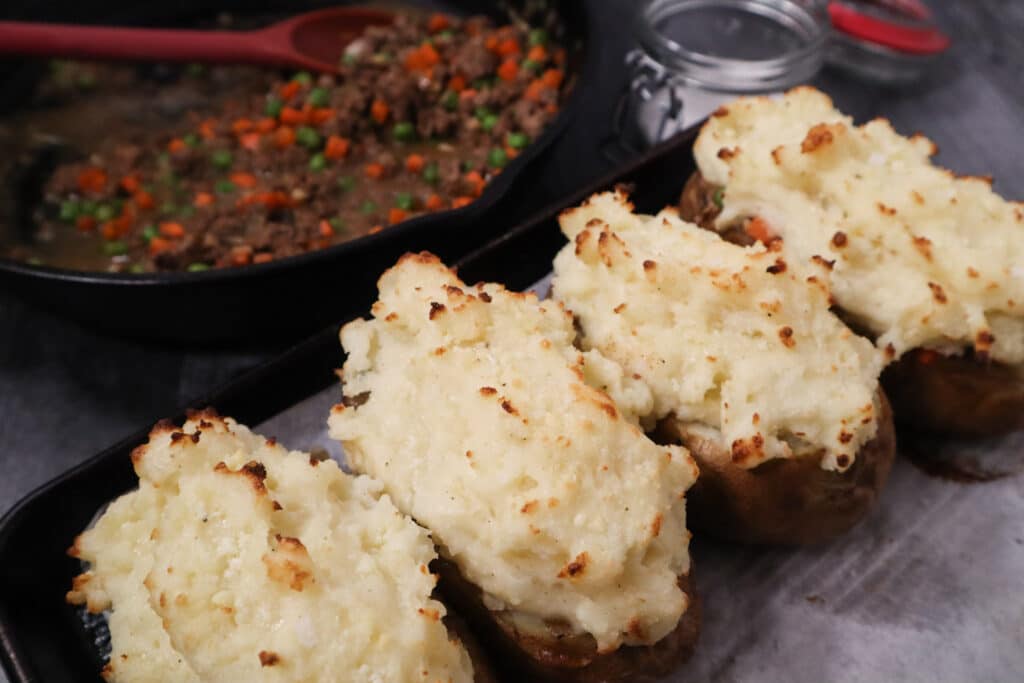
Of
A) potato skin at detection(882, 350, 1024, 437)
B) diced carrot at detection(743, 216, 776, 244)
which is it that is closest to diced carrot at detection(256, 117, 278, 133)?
diced carrot at detection(743, 216, 776, 244)

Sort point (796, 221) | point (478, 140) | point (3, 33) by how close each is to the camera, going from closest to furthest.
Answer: point (796, 221) → point (3, 33) → point (478, 140)

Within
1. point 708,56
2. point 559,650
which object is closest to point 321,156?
point 708,56

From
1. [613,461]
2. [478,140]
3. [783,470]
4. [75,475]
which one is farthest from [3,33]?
[783,470]

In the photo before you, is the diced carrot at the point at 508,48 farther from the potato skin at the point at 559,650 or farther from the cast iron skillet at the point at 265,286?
the potato skin at the point at 559,650

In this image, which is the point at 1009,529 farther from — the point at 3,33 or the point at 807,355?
the point at 3,33

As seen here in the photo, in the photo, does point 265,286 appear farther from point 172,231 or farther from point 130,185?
point 130,185

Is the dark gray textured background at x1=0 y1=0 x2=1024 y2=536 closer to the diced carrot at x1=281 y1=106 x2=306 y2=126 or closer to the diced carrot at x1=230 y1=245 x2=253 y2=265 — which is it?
the diced carrot at x1=230 y1=245 x2=253 y2=265
